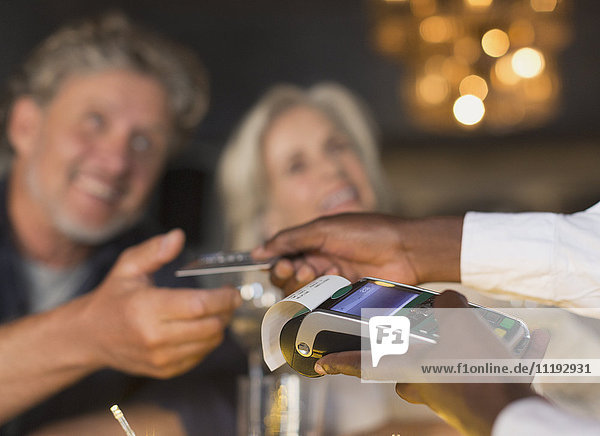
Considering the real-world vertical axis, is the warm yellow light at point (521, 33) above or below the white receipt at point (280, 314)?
above

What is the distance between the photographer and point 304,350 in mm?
394

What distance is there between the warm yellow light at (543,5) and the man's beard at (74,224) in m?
1.16

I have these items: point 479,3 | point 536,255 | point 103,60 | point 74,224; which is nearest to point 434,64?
point 479,3

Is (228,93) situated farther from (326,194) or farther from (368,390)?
(368,390)

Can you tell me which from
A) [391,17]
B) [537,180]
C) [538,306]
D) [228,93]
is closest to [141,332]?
[538,306]

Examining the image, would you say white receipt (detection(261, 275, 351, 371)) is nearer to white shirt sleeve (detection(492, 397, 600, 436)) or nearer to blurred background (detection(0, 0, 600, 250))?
white shirt sleeve (detection(492, 397, 600, 436))

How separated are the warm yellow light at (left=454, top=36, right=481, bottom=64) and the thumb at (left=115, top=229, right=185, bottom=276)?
1.16 metres

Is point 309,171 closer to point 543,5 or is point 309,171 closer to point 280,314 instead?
point 543,5

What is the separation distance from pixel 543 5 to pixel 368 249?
3.61 feet

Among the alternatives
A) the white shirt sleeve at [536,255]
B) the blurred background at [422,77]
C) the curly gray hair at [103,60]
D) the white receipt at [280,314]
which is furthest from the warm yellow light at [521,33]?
the white receipt at [280,314]

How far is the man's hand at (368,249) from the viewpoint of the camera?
600mm

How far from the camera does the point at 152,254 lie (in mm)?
704

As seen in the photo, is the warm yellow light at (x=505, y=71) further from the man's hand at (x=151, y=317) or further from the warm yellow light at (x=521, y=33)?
the man's hand at (x=151, y=317)

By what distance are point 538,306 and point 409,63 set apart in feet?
4.29
